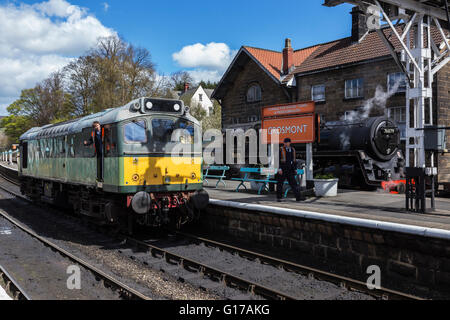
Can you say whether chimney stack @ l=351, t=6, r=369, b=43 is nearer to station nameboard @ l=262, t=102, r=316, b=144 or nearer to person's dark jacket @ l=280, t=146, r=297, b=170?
station nameboard @ l=262, t=102, r=316, b=144

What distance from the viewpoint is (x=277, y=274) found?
7.07m

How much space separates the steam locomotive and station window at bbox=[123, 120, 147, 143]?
7743 millimetres

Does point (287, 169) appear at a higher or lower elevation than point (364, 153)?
lower

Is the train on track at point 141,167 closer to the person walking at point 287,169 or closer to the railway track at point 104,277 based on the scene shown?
the railway track at point 104,277

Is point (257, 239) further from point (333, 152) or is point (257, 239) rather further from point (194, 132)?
point (333, 152)

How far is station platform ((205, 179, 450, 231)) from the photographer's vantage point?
7426mm

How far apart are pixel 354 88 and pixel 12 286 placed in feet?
57.9

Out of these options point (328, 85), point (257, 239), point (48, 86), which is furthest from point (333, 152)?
point (48, 86)

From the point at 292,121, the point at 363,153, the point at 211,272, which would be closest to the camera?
the point at 211,272

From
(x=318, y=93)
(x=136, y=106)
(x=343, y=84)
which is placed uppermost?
(x=343, y=84)

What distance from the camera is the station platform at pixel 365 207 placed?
292 inches

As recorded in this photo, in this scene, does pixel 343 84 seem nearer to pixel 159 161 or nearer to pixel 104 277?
pixel 159 161

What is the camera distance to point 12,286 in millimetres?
6496

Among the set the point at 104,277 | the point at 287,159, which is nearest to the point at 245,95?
the point at 287,159
